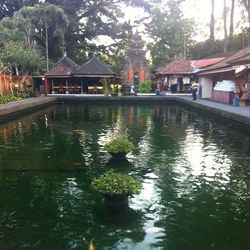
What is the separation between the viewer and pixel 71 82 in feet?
136

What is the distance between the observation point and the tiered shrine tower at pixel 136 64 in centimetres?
4603

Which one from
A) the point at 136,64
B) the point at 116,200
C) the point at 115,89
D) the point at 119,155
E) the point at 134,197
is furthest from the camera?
the point at 136,64

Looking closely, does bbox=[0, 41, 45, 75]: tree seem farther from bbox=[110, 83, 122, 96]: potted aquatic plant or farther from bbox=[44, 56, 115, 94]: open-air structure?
Result: bbox=[110, 83, 122, 96]: potted aquatic plant

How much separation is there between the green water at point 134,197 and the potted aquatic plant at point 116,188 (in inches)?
8.5

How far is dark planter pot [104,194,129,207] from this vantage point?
250 inches

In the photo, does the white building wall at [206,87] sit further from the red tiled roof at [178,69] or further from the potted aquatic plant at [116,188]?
the potted aquatic plant at [116,188]

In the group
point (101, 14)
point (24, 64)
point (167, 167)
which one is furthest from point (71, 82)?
point (167, 167)

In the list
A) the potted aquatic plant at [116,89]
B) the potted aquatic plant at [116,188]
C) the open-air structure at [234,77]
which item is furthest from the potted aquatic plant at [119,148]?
the potted aquatic plant at [116,89]

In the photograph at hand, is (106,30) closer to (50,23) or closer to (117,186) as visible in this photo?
(50,23)

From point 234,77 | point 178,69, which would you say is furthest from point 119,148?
point 178,69

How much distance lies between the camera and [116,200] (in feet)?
21.0

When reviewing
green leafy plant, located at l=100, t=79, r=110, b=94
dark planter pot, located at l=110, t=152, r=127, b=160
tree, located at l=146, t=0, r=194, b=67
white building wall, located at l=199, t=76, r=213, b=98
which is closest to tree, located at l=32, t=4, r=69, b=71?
green leafy plant, located at l=100, t=79, r=110, b=94

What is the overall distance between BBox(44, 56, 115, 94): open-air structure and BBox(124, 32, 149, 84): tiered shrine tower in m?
6.20

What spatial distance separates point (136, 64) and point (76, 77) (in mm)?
9535
